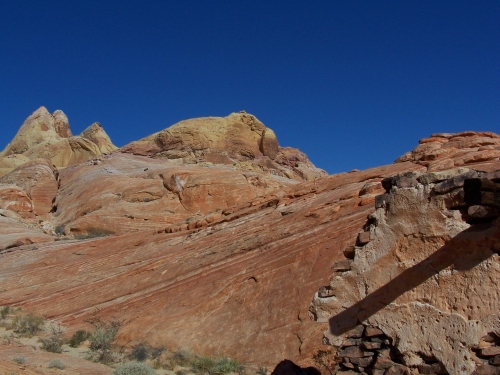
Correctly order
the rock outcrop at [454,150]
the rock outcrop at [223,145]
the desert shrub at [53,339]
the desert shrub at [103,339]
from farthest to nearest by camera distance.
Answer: the rock outcrop at [223,145] < the rock outcrop at [454,150] < the desert shrub at [53,339] < the desert shrub at [103,339]

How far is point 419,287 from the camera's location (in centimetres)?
559

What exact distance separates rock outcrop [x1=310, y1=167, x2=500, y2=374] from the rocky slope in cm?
7

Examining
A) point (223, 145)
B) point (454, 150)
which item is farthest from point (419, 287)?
point (223, 145)

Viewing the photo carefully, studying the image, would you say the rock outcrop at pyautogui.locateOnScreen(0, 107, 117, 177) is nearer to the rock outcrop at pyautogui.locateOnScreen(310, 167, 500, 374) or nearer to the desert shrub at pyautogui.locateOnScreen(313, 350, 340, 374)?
the desert shrub at pyautogui.locateOnScreen(313, 350, 340, 374)

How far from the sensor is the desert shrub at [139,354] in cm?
979

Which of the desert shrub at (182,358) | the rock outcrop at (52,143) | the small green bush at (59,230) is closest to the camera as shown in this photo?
the desert shrub at (182,358)

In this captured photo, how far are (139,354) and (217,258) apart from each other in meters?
3.89

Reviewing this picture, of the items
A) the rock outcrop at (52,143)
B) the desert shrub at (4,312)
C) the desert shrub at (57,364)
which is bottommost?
the desert shrub at (57,364)

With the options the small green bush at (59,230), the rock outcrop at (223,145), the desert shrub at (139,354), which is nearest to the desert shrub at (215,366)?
the desert shrub at (139,354)

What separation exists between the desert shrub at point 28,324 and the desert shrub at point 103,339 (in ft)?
4.21

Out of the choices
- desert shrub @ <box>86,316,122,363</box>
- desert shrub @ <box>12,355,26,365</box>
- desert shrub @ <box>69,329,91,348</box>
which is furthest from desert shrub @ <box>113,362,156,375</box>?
desert shrub @ <box>69,329,91,348</box>

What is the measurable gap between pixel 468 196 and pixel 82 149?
50.4 meters

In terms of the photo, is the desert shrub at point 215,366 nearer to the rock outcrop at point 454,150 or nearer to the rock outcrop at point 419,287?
the rock outcrop at point 419,287

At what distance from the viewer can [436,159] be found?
14.1 m
